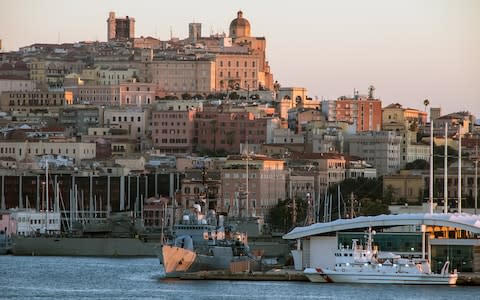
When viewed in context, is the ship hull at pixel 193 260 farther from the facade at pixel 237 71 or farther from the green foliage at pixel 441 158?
the facade at pixel 237 71

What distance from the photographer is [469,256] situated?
81500 millimetres

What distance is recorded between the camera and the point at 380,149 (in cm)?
15188

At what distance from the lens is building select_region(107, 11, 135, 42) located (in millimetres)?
197375

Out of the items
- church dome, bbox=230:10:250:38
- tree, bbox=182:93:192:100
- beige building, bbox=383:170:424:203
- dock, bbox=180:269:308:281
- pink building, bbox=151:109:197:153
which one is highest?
church dome, bbox=230:10:250:38

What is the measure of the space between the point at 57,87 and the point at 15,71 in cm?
Answer: 478

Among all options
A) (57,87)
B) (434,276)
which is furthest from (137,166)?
(434,276)

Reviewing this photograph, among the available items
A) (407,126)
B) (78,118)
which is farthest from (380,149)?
(78,118)

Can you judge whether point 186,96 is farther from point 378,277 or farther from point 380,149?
point 378,277

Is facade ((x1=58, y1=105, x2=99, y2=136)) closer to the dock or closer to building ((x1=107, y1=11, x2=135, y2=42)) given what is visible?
building ((x1=107, y1=11, x2=135, y2=42))

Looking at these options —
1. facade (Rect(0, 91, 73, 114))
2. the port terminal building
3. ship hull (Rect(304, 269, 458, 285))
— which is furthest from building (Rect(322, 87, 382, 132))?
ship hull (Rect(304, 269, 458, 285))

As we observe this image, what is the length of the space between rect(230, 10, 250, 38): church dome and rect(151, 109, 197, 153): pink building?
27.4 meters

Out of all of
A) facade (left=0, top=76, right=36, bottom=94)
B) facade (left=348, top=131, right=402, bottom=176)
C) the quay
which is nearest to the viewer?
the quay

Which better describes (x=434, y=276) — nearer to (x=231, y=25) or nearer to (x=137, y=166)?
(x=137, y=166)

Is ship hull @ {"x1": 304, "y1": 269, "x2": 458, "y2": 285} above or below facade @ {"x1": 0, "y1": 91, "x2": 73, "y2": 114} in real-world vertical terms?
below
